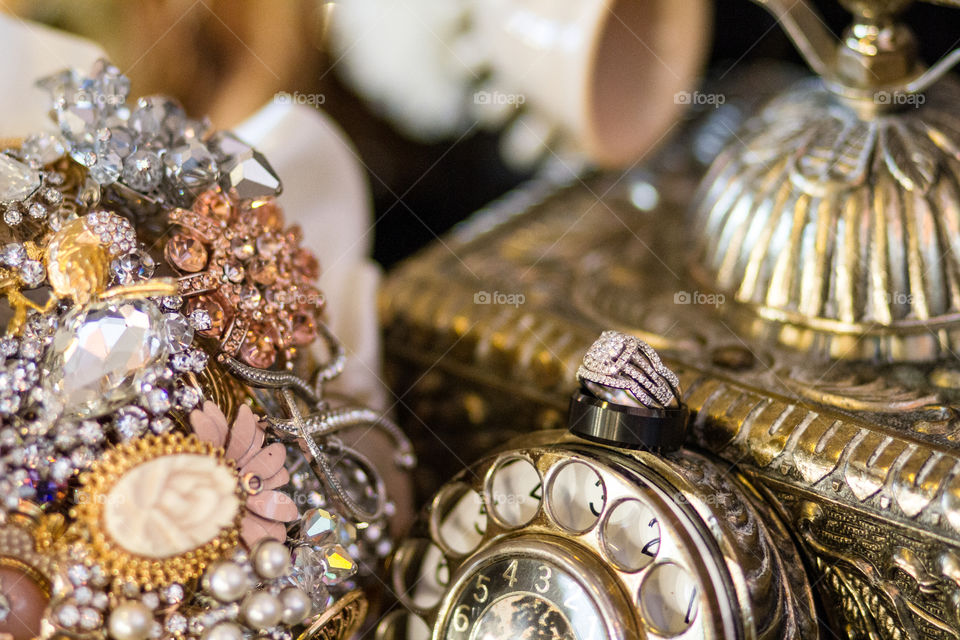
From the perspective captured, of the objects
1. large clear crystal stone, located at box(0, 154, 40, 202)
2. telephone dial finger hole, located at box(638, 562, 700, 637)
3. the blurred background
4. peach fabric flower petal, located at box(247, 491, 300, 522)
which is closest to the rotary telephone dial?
telephone dial finger hole, located at box(638, 562, 700, 637)

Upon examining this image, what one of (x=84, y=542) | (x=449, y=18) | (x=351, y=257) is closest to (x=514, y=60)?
(x=449, y=18)

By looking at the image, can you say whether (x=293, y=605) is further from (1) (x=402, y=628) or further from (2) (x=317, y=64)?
(2) (x=317, y=64)

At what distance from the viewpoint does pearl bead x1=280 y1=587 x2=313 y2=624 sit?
451 mm

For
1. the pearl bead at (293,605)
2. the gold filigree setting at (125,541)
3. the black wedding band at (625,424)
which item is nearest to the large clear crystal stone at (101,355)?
the gold filigree setting at (125,541)

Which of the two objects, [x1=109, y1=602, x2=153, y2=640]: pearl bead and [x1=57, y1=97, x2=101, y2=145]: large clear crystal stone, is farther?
[x1=57, y1=97, x2=101, y2=145]: large clear crystal stone

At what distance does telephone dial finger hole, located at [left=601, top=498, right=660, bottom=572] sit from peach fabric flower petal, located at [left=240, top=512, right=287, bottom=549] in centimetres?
19

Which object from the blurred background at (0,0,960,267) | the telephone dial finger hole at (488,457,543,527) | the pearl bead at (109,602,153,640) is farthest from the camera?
the blurred background at (0,0,960,267)

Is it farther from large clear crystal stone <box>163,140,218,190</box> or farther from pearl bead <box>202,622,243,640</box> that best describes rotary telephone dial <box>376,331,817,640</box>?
large clear crystal stone <box>163,140,218,190</box>

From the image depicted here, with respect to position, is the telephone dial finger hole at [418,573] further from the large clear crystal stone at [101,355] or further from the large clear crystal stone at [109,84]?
the large clear crystal stone at [109,84]

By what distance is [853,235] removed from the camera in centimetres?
61

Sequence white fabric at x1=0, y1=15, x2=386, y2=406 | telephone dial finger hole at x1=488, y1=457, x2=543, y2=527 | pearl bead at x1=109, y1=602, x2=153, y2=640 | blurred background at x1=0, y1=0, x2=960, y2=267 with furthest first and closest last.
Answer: blurred background at x1=0, y1=0, x2=960, y2=267, white fabric at x1=0, y1=15, x2=386, y2=406, telephone dial finger hole at x1=488, y1=457, x2=543, y2=527, pearl bead at x1=109, y1=602, x2=153, y2=640

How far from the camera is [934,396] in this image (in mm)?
560

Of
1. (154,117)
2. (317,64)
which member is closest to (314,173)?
(154,117)

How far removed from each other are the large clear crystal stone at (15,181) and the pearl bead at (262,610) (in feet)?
0.88
